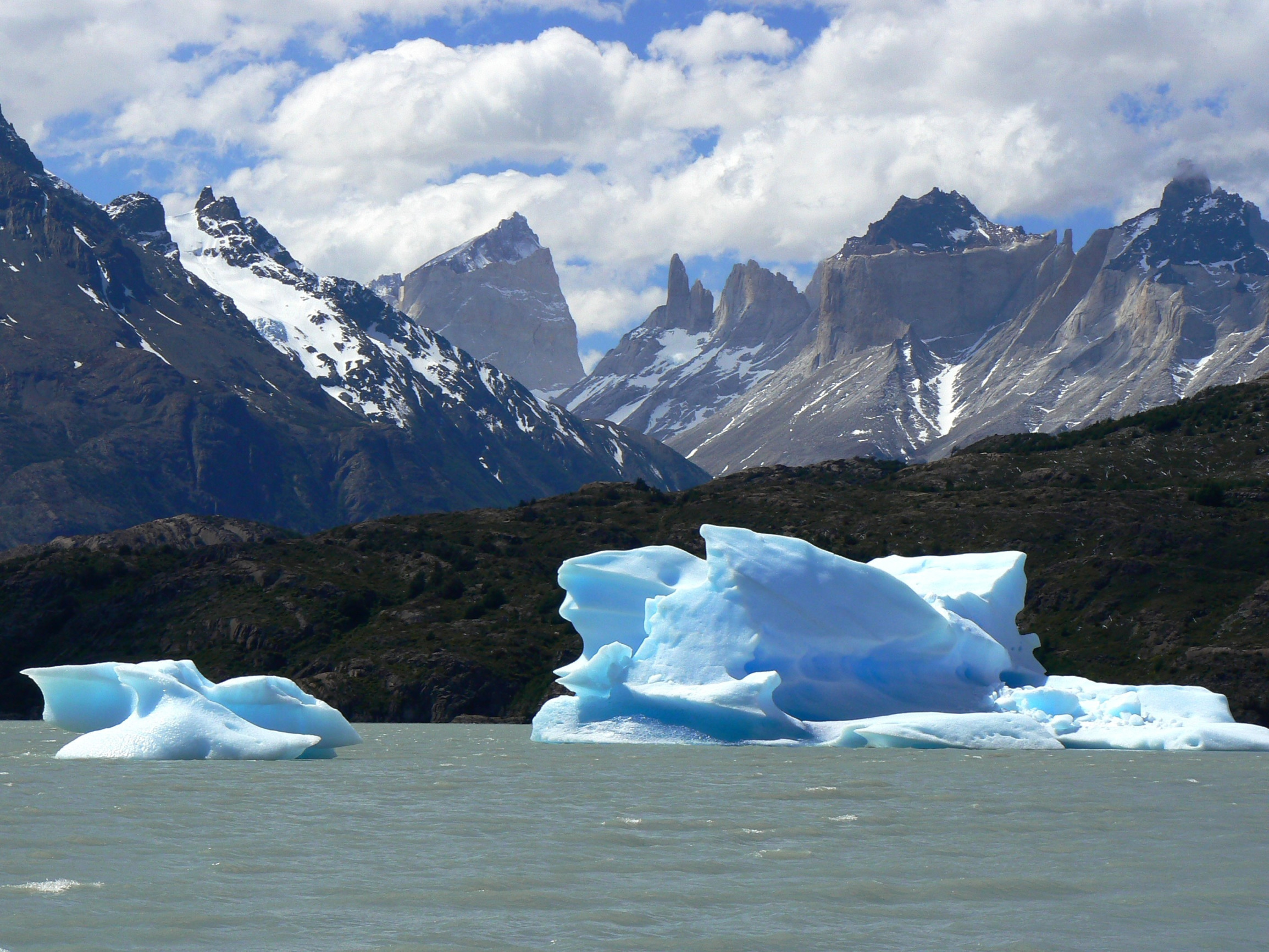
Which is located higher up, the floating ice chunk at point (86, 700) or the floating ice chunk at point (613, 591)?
the floating ice chunk at point (613, 591)

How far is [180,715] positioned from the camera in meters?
36.2

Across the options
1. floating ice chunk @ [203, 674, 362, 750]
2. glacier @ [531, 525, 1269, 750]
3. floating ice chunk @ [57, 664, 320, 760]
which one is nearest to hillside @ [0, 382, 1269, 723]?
glacier @ [531, 525, 1269, 750]

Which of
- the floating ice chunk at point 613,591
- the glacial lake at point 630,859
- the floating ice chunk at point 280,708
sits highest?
the floating ice chunk at point 613,591

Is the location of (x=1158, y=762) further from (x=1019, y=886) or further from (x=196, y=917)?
(x=196, y=917)

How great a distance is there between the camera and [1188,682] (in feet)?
231

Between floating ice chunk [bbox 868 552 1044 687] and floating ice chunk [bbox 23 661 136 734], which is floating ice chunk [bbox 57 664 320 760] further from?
floating ice chunk [bbox 868 552 1044 687]

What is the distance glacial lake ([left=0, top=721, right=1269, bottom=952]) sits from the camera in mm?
15031

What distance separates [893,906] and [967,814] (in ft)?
30.7

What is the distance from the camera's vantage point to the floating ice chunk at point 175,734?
35906 mm

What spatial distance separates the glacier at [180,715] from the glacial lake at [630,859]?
→ 182 centimetres

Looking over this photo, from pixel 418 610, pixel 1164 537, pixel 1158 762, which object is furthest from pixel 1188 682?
pixel 418 610

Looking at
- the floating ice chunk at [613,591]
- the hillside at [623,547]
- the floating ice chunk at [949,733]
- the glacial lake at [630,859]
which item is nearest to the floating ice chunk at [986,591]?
the floating ice chunk at [949,733]

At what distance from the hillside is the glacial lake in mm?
46429

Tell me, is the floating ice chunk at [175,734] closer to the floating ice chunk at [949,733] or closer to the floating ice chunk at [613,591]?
the floating ice chunk at [613,591]
